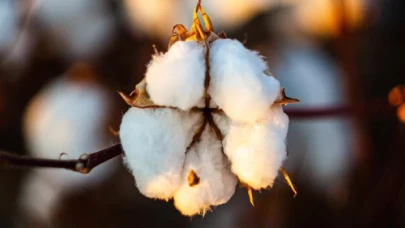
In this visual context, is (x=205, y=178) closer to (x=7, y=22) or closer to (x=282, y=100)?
(x=282, y=100)

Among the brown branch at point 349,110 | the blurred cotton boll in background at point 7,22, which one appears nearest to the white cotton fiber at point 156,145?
the brown branch at point 349,110

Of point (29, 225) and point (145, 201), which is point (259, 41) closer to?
point (145, 201)

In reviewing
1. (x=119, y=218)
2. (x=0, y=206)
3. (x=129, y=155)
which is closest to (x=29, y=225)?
(x=0, y=206)

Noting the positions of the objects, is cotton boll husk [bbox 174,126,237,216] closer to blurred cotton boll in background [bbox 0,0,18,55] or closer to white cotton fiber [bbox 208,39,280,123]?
white cotton fiber [bbox 208,39,280,123]

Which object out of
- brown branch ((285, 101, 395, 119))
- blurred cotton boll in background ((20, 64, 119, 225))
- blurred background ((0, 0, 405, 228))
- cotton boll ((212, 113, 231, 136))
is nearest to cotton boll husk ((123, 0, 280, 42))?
blurred background ((0, 0, 405, 228))

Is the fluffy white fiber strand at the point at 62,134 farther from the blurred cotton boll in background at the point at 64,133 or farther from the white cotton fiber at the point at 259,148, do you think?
the white cotton fiber at the point at 259,148

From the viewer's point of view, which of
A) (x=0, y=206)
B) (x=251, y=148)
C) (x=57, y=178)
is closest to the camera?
(x=251, y=148)
